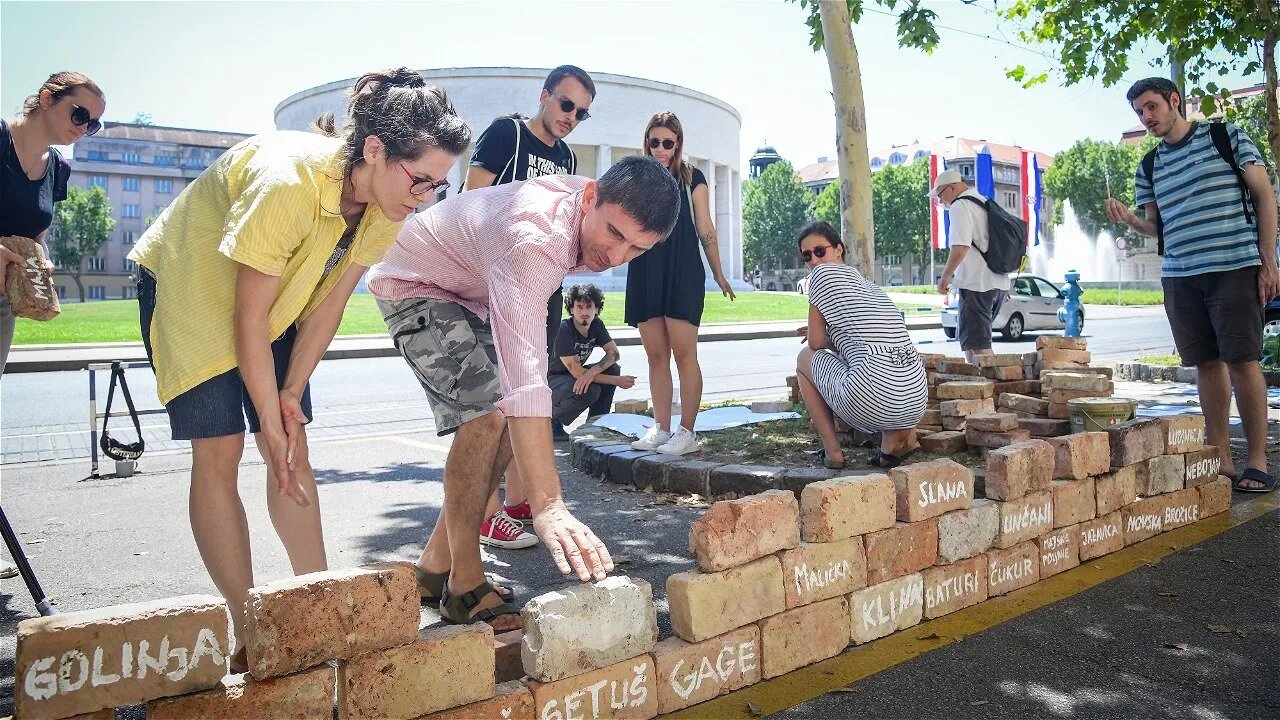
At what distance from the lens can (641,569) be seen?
12.4 ft

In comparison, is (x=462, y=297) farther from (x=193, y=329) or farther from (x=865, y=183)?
(x=865, y=183)

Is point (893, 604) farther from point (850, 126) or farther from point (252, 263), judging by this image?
point (850, 126)

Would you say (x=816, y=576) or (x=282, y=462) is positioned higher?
(x=282, y=462)

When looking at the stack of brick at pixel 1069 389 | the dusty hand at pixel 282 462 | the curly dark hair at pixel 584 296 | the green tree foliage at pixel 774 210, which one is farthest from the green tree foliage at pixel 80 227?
the dusty hand at pixel 282 462

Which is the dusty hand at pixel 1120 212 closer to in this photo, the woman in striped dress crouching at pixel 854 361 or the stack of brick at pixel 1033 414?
the stack of brick at pixel 1033 414

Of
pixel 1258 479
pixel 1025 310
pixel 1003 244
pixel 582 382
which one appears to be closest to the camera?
pixel 1258 479

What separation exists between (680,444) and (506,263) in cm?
319

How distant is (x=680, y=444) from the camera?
562 centimetres

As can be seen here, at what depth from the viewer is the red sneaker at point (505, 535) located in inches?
162

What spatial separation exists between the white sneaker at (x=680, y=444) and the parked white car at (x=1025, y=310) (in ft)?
53.3

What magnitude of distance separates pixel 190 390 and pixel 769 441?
4.01 metres

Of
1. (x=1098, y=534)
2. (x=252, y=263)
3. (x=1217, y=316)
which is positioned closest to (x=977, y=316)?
(x=1217, y=316)

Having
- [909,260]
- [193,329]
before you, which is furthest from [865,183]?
[909,260]

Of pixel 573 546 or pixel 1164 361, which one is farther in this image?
pixel 1164 361
